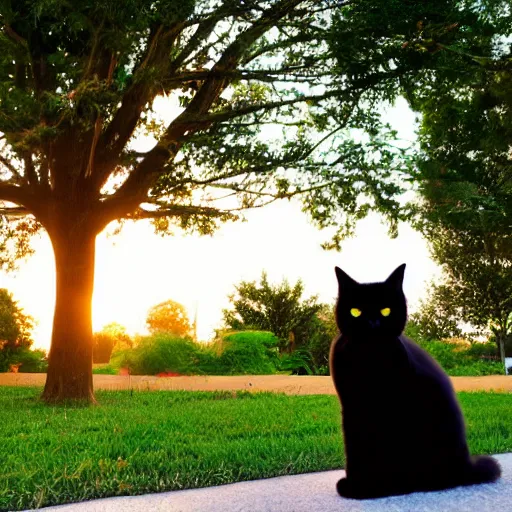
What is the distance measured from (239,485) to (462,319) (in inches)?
822

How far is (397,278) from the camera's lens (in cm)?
334

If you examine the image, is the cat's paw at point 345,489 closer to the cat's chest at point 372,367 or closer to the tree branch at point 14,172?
A: the cat's chest at point 372,367

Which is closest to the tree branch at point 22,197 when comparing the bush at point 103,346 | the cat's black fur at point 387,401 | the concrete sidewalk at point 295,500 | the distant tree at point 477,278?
the concrete sidewalk at point 295,500

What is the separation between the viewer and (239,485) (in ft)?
14.4

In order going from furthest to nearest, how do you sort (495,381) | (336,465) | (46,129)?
(495,381), (46,129), (336,465)

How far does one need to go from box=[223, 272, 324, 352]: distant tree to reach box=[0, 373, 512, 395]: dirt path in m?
7.13

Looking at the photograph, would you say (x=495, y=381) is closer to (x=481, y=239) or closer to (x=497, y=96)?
(x=497, y=96)

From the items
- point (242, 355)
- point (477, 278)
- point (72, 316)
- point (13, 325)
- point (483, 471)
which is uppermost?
point (477, 278)

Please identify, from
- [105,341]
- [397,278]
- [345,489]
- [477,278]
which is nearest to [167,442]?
[345,489]

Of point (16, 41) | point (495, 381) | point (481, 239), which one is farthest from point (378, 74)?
point (481, 239)

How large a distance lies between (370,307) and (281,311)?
17.9m

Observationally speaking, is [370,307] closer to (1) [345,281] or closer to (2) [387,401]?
(1) [345,281]

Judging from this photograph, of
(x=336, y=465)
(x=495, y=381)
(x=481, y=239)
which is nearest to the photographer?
(x=336, y=465)

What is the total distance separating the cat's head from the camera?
323 cm
